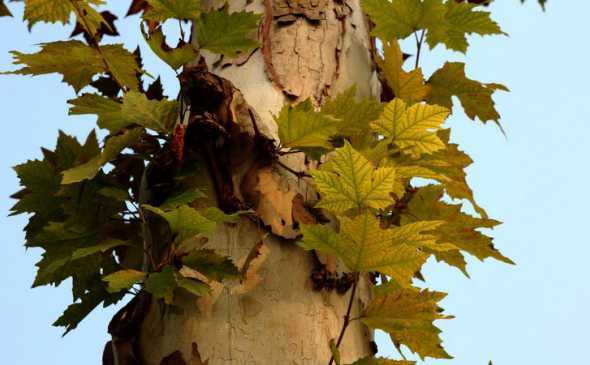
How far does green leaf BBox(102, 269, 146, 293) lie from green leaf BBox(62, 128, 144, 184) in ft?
0.62

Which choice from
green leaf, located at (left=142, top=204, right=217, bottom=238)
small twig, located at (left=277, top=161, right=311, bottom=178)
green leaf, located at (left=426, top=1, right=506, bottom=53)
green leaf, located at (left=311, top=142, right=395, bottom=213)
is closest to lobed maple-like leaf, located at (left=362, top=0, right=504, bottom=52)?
green leaf, located at (left=426, top=1, right=506, bottom=53)

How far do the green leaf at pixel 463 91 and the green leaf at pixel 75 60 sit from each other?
666 millimetres

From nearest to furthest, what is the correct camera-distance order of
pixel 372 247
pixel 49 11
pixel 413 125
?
pixel 372 247
pixel 413 125
pixel 49 11

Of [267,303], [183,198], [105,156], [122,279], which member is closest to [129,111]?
[105,156]

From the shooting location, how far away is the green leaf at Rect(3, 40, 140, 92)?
4.67ft

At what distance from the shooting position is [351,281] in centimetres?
129

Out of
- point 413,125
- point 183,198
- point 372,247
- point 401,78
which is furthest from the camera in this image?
point 401,78

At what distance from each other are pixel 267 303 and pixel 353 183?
237mm

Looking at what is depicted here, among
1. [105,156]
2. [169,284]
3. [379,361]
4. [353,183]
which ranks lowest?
[379,361]

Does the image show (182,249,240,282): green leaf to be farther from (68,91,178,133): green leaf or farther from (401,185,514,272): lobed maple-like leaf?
(401,185,514,272): lobed maple-like leaf

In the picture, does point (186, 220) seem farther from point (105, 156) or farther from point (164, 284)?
point (105, 156)

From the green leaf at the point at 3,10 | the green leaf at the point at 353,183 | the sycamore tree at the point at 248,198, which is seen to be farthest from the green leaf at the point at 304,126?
the green leaf at the point at 3,10

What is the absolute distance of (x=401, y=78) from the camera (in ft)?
5.16

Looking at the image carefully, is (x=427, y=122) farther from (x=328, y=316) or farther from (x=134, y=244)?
(x=134, y=244)
